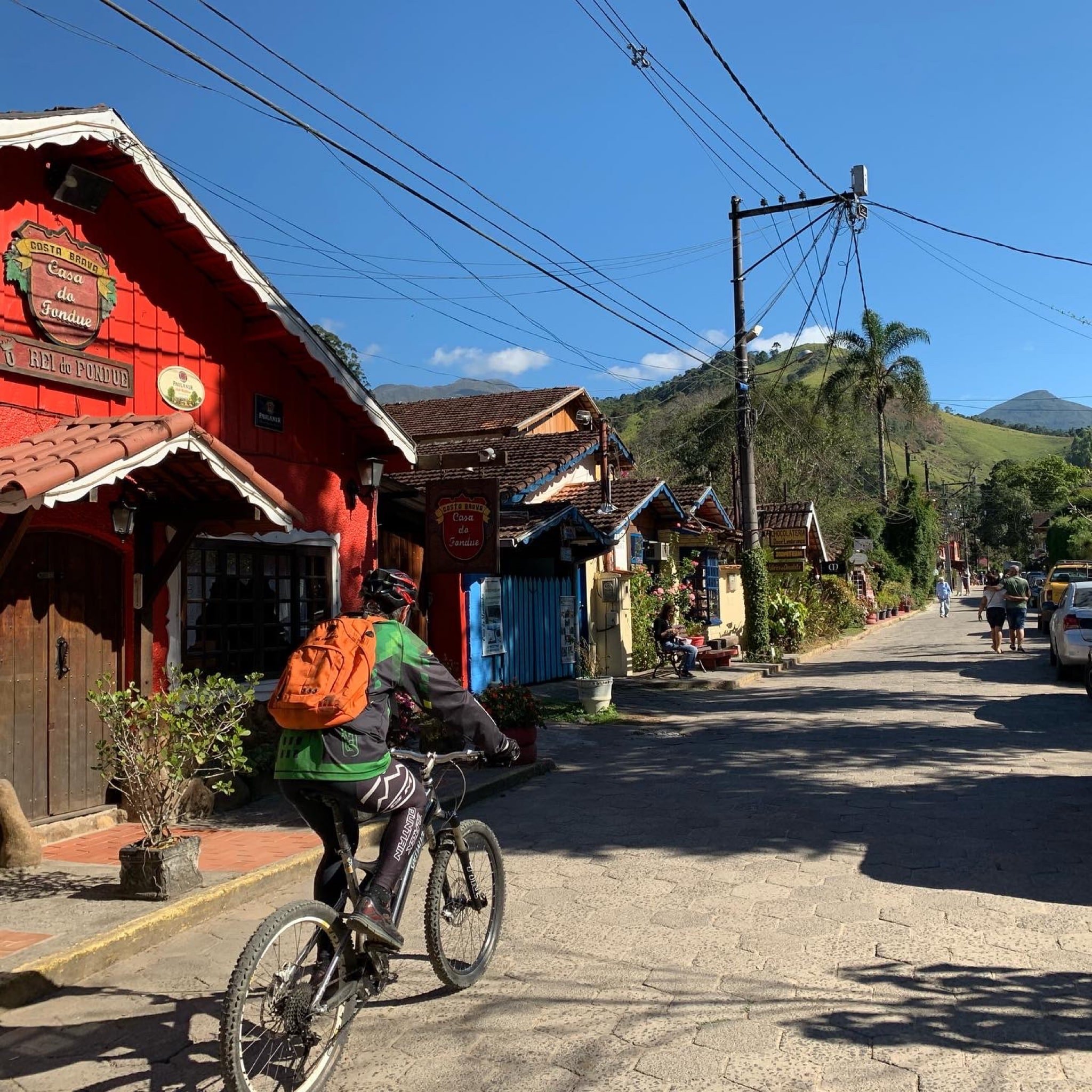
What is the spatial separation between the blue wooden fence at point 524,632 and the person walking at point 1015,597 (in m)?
10.4

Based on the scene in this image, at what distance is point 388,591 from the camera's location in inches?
170

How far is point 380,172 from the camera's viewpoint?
9.41 meters

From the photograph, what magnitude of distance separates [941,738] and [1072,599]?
735cm

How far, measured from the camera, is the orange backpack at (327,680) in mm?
3809

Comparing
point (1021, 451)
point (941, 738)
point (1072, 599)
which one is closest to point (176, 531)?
point (941, 738)

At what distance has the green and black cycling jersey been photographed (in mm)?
3850

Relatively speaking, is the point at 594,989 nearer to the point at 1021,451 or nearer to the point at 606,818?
the point at 606,818

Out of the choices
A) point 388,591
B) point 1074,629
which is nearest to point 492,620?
point 1074,629

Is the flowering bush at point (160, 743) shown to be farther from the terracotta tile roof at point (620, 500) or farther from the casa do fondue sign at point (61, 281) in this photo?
the terracotta tile roof at point (620, 500)

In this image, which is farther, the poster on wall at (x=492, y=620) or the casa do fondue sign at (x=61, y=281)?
the poster on wall at (x=492, y=620)

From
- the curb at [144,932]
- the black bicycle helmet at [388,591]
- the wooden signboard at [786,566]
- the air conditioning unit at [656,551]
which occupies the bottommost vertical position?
the curb at [144,932]

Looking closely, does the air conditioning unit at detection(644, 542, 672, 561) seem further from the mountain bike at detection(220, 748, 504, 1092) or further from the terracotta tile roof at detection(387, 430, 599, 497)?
the mountain bike at detection(220, 748, 504, 1092)

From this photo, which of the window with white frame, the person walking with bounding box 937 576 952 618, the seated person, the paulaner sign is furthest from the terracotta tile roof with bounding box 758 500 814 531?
the paulaner sign

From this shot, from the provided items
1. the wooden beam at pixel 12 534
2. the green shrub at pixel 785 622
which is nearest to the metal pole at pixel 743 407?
the green shrub at pixel 785 622
